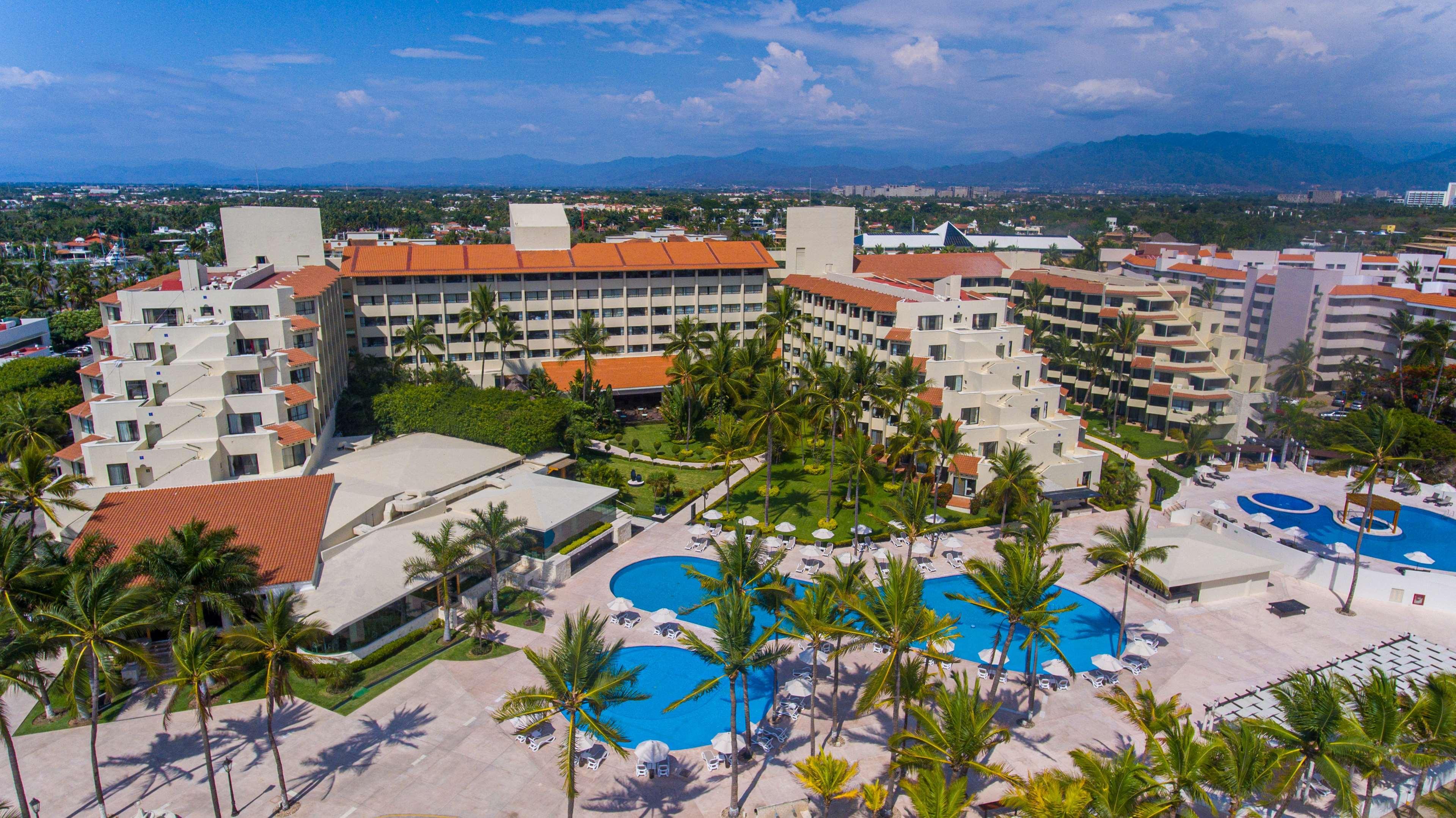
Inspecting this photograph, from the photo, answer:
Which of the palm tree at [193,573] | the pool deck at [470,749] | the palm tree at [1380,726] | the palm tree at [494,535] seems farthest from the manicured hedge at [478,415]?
the palm tree at [1380,726]

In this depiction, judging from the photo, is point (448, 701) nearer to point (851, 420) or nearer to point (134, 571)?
point (134, 571)

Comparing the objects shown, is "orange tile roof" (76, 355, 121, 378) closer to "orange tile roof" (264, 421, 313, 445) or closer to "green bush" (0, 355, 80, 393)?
"orange tile roof" (264, 421, 313, 445)

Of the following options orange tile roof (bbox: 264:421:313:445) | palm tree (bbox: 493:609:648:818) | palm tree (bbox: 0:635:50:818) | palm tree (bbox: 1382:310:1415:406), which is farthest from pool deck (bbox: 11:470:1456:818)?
palm tree (bbox: 1382:310:1415:406)

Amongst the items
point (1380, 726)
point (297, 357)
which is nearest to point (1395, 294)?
point (1380, 726)

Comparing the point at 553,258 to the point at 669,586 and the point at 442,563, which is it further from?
the point at 442,563

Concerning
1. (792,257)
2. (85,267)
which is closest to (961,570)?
(792,257)
